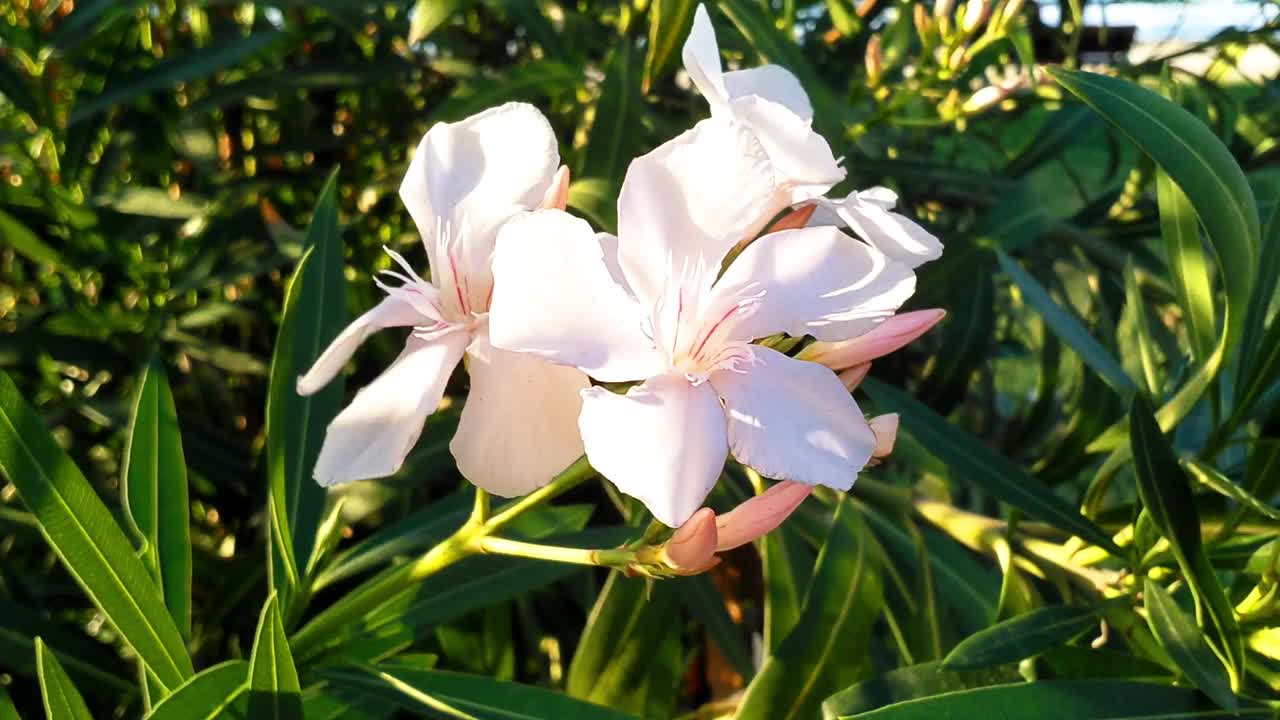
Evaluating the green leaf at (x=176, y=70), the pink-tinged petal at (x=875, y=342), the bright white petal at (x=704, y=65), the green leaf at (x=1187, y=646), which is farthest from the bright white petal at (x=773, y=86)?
the green leaf at (x=176, y=70)

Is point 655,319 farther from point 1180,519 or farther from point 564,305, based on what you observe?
point 1180,519

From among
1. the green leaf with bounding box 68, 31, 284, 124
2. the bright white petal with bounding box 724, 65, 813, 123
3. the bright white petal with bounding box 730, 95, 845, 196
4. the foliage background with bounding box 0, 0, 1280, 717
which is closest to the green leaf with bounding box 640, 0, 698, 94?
the foliage background with bounding box 0, 0, 1280, 717

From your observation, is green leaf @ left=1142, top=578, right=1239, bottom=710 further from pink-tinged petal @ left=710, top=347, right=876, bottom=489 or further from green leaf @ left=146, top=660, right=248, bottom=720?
green leaf @ left=146, top=660, right=248, bottom=720

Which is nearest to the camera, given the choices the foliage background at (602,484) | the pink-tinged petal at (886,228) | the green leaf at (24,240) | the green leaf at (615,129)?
the pink-tinged petal at (886,228)

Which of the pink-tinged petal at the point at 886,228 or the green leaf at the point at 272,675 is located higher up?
the pink-tinged petal at the point at 886,228

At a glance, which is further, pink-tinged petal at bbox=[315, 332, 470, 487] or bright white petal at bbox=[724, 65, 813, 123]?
bright white petal at bbox=[724, 65, 813, 123]

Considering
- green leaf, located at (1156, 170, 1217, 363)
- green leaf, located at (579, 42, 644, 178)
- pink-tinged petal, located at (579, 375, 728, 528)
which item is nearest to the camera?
pink-tinged petal, located at (579, 375, 728, 528)

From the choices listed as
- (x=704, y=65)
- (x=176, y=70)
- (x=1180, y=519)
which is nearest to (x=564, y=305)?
(x=704, y=65)

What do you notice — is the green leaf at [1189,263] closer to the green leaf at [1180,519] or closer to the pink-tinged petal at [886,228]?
the green leaf at [1180,519]

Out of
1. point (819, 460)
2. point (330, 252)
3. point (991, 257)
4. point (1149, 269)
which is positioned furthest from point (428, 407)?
point (1149, 269)
